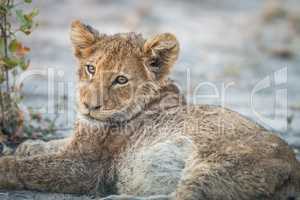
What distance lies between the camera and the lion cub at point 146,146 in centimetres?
533

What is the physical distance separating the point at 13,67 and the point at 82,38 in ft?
2.34

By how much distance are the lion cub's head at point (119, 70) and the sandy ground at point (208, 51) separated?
5.06 feet

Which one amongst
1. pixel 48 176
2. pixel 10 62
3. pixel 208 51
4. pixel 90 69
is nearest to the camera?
pixel 48 176

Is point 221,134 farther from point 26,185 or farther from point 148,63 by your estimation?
point 26,185

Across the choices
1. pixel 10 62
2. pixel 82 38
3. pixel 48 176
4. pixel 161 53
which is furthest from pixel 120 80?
pixel 10 62

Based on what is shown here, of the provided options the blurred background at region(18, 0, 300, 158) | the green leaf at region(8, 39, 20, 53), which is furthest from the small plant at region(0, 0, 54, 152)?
the blurred background at region(18, 0, 300, 158)

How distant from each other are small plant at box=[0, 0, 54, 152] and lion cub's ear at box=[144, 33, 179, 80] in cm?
105

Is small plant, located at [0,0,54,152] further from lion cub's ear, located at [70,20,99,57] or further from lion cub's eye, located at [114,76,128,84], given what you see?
lion cub's eye, located at [114,76,128,84]

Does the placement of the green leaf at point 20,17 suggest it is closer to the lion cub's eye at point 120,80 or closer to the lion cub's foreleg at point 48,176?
the lion cub's eye at point 120,80

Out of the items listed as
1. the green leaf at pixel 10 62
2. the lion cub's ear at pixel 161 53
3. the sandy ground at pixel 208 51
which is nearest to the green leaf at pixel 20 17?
the green leaf at pixel 10 62

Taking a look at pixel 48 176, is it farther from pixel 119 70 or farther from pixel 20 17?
pixel 20 17

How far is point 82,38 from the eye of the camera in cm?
645

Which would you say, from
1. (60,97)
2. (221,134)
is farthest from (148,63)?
(60,97)

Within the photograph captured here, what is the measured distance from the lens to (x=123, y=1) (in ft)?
50.7
